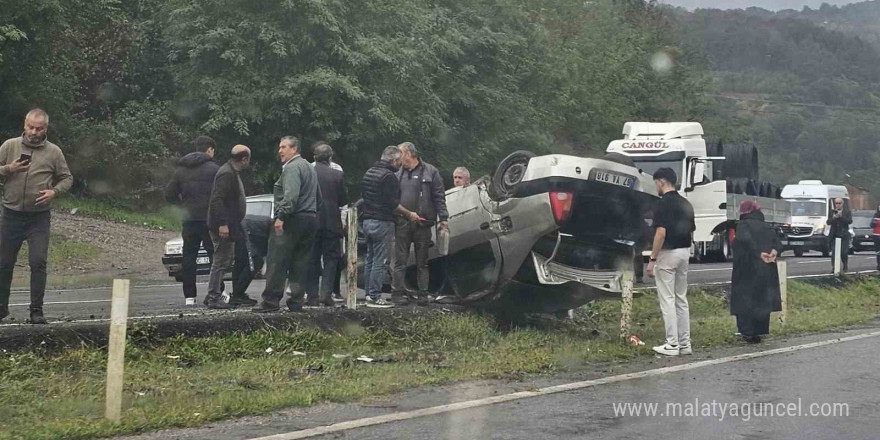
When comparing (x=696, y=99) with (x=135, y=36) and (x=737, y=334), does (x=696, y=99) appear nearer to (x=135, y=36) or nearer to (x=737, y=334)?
(x=135, y=36)

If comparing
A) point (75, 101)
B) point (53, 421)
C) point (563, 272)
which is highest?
point (75, 101)

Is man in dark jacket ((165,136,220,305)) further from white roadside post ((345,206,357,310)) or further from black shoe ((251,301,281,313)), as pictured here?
white roadside post ((345,206,357,310))

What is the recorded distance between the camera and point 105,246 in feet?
94.5

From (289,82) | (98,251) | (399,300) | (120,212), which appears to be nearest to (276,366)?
(399,300)

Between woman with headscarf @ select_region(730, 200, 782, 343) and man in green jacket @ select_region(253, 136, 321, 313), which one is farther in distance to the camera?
woman with headscarf @ select_region(730, 200, 782, 343)

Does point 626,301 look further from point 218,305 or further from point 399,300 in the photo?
point 218,305

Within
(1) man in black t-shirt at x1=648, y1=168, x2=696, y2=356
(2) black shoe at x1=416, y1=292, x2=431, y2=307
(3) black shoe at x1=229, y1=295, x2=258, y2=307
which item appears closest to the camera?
(1) man in black t-shirt at x1=648, y1=168, x2=696, y2=356

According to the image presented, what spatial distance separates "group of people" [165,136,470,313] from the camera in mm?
12383

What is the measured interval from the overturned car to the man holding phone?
4480 mm

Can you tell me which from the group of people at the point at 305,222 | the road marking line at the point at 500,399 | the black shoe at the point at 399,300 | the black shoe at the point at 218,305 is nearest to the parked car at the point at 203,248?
the group of people at the point at 305,222

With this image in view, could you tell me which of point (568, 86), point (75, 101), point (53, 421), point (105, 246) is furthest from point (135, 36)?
point (53, 421)

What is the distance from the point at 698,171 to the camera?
2916 cm

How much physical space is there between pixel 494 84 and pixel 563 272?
3117 centimetres

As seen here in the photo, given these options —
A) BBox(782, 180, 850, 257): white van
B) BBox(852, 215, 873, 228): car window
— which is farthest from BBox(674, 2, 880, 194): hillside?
BBox(782, 180, 850, 257): white van
